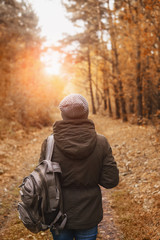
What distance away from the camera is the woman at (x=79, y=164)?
196cm

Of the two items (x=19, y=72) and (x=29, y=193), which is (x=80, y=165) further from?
(x=19, y=72)

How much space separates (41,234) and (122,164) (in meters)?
4.13

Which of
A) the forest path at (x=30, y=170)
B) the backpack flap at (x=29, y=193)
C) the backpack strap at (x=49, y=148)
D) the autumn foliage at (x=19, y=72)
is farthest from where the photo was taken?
the autumn foliage at (x=19, y=72)

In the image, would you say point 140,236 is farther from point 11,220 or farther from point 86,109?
point 86,109

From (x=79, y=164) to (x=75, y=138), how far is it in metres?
0.25

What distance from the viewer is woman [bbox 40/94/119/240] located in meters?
1.96

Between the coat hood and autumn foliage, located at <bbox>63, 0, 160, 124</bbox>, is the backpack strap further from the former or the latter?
autumn foliage, located at <bbox>63, 0, 160, 124</bbox>

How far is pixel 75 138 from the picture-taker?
1963 millimetres

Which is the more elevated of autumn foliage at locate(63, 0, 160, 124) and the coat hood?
autumn foliage at locate(63, 0, 160, 124)

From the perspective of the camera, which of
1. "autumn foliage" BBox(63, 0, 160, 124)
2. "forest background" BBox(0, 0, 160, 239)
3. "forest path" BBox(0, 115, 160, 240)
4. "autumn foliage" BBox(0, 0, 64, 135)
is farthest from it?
"autumn foliage" BBox(0, 0, 64, 135)

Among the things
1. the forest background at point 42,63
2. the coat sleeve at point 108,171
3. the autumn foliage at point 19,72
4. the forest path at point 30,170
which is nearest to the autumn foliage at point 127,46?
the forest background at point 42,63

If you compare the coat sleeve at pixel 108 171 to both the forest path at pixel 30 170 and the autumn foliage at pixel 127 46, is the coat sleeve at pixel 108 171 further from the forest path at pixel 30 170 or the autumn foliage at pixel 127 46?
the autumn foliage at pixel 127 46

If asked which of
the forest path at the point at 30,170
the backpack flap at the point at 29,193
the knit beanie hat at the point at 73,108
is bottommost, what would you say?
the forest path at the point at 30,170

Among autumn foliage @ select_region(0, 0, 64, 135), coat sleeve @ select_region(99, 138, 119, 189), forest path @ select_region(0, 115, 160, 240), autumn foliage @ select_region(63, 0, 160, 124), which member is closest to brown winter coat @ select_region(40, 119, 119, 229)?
coat sleeve @ select_region(99, 138, 119, 189)
